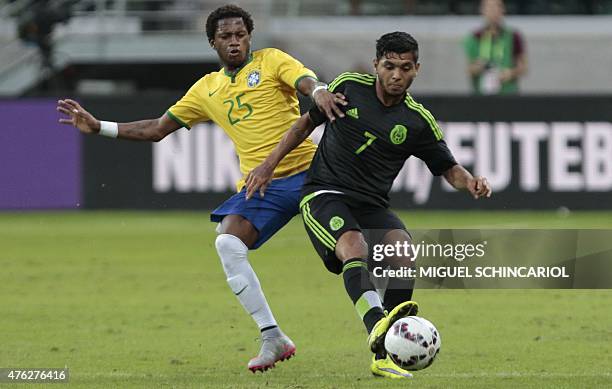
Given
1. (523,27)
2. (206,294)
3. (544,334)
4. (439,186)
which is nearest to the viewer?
(544,334)

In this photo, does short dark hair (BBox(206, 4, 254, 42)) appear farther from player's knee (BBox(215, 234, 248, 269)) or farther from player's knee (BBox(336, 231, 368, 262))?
player's knee (BBox(336, 231, 368, 262))

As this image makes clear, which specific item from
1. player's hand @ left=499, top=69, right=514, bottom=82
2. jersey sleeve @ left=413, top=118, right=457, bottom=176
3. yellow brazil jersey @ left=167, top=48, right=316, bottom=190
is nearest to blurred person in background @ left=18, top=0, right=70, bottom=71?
player's hand @ left=499, top=69, right=514, bottom=82

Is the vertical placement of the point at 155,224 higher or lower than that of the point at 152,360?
lower

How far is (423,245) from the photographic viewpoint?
805cm

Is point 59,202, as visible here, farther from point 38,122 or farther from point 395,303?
point 395,303

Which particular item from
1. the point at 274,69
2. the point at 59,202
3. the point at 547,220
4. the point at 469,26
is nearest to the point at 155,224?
the point at 59,202

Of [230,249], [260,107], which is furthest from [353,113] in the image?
[230,249]

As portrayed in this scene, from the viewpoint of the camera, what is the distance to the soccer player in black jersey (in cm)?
715

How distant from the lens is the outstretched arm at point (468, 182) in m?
7.22

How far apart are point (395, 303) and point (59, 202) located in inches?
455

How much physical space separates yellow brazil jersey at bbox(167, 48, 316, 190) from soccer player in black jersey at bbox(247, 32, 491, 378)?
0.56 metres

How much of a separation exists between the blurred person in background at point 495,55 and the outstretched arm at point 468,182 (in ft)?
33.9

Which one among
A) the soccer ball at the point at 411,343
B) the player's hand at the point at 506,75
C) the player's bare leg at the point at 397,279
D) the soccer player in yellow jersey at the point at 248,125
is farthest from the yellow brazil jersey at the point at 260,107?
the player's hand at the point at 506,75

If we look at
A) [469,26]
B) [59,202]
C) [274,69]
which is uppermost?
[274,69]
